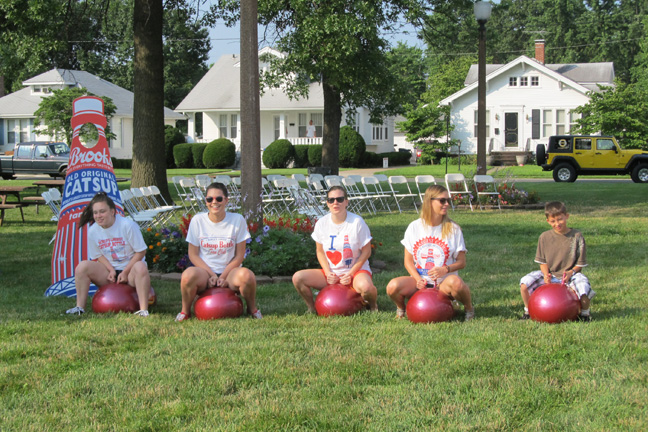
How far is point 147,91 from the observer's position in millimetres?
16594

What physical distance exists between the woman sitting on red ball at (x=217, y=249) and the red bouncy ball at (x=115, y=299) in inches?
22.2

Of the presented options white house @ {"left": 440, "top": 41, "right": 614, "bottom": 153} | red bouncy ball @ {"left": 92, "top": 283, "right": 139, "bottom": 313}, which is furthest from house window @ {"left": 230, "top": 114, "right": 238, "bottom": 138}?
red bouncy ball @ {"left": 92, "top": 283, "right": 139, "bottom": 313}

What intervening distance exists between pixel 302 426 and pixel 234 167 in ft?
122

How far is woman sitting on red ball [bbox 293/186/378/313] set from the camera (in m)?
6.74

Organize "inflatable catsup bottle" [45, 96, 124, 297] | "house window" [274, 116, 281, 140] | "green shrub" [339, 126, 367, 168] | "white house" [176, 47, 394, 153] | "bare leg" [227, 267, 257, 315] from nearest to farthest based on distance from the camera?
"bare leg" [227, 267, 257, 315] → "inflatable catsup bottle" [45, 96, 124, 297] → "green shrub" [339, 126, 367, 168] → "white house" [176, 47, 394, 153] → "house window" [274, 116, 281, 140]

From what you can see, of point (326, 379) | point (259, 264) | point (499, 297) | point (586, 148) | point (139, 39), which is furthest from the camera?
point (586, 148)

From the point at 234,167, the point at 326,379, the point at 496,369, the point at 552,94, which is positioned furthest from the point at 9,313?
the point at 552,94

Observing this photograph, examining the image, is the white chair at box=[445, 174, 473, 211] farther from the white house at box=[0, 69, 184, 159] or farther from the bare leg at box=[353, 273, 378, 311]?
the white house at box=[0, 69, 184, 159]

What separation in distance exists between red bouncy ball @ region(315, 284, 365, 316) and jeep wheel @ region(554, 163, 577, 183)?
2274cm

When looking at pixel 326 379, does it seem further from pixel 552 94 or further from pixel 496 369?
pixel 552 94

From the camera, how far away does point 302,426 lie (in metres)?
4.01

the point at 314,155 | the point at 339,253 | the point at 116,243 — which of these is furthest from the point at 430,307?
the point at 314,155

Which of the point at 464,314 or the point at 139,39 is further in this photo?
the point at 139,39

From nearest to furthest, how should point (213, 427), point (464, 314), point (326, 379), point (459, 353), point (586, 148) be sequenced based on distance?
point (213, 427)
point (326, 379)
point (459, 353)
point (464, 314)
point (586, 148)
